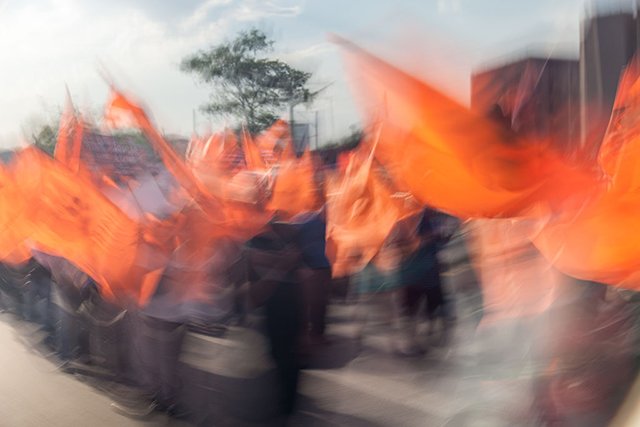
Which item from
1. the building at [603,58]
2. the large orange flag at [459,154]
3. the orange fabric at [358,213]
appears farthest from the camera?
the orange fabric at [358,213]

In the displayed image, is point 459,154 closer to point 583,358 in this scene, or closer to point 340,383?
point 583,358

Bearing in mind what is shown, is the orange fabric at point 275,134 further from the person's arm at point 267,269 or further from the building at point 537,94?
the building at point 537,94

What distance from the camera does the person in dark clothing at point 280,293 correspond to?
128 cm

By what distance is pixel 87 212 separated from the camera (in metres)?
1.25

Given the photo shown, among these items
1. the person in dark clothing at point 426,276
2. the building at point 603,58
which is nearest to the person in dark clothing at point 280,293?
the person in dark clothing at point 426,276

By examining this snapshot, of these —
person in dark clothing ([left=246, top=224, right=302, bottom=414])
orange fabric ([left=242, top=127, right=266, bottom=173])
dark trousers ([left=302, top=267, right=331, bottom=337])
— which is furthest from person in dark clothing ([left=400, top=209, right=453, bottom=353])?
orange fabric ([left=242, top=127, right=266, bottom=173])

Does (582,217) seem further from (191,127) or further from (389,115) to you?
(191,127)

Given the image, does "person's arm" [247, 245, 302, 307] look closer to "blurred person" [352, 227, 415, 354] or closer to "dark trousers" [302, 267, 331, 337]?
"dark trousers" [302, 267, 331, 337]

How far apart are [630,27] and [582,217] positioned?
390mm

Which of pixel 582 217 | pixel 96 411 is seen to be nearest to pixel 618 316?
pixel 582 217

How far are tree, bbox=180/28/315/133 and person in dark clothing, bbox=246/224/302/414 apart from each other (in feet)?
1.29

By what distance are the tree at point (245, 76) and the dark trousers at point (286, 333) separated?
53 centimetres

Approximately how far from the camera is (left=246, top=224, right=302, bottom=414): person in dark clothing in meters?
1.28

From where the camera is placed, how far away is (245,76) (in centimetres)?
104
